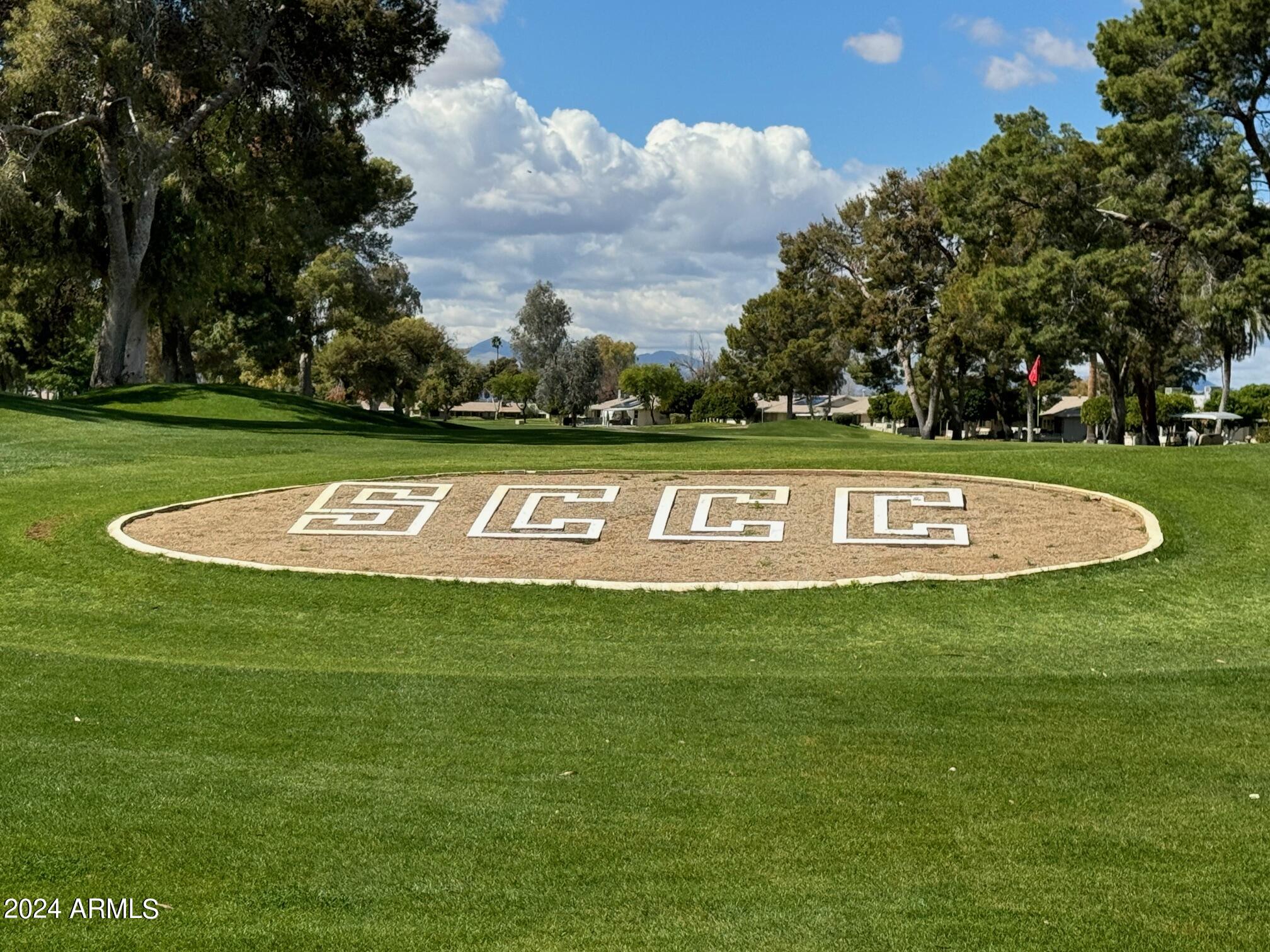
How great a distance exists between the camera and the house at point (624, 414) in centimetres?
→ 11744

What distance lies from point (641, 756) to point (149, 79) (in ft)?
112

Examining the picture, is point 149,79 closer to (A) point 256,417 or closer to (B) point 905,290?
(A) point 256,417

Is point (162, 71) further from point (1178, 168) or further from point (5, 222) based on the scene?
point (1178, 168)

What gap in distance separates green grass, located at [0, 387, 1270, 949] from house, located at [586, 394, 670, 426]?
10077 centimetres

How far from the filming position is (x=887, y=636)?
12219 millimetres

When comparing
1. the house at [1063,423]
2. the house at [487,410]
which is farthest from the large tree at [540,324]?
the house at [1063,423]

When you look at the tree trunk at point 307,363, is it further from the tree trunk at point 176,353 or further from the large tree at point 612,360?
the large tree at point 612,360

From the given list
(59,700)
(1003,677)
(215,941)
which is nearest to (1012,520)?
(1003,677)

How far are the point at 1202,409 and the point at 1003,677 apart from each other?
232 feet

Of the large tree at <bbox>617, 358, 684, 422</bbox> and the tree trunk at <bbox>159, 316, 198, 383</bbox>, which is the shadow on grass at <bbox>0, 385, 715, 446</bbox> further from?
the large tree at <bbox>617, 358, 684, 422</bbox>

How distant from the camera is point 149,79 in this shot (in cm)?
3603

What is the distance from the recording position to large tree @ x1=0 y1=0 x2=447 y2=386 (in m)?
34.5

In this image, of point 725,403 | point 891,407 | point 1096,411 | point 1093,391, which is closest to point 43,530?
point 1096,411

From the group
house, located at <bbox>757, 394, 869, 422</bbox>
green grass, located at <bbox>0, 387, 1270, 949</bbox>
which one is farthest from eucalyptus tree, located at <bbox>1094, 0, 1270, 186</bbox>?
house, located at <bbox>757, 394, 869, 422</bbox>
